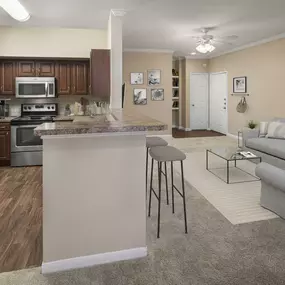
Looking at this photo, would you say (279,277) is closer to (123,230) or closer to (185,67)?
(123,230)

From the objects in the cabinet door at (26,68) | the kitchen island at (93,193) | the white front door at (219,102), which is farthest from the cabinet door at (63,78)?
the white front door at (219,102)

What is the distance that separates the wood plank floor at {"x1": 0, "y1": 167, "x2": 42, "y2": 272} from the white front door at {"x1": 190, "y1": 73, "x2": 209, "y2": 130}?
21.5 feet

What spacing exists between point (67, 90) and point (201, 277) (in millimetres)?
4459

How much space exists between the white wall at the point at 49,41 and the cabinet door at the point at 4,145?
1.51m

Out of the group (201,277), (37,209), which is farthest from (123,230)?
(37,209)

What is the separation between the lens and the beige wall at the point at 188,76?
9.59 meters

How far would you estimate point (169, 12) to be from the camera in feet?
14.6

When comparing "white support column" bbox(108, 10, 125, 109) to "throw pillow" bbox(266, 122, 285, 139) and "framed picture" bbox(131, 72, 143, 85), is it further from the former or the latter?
"framed picture" bbox(131, 72, 143, 85)

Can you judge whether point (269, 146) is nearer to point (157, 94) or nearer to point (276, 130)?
point (276, 130)

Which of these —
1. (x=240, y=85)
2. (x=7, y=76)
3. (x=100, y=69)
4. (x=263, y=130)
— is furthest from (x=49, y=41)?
(x=240, y=85)

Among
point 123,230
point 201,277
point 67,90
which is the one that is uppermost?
point 67,90

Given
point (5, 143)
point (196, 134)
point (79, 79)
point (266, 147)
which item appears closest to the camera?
point (266, 147)

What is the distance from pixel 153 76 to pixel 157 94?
534 mm

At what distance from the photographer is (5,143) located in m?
5.00
